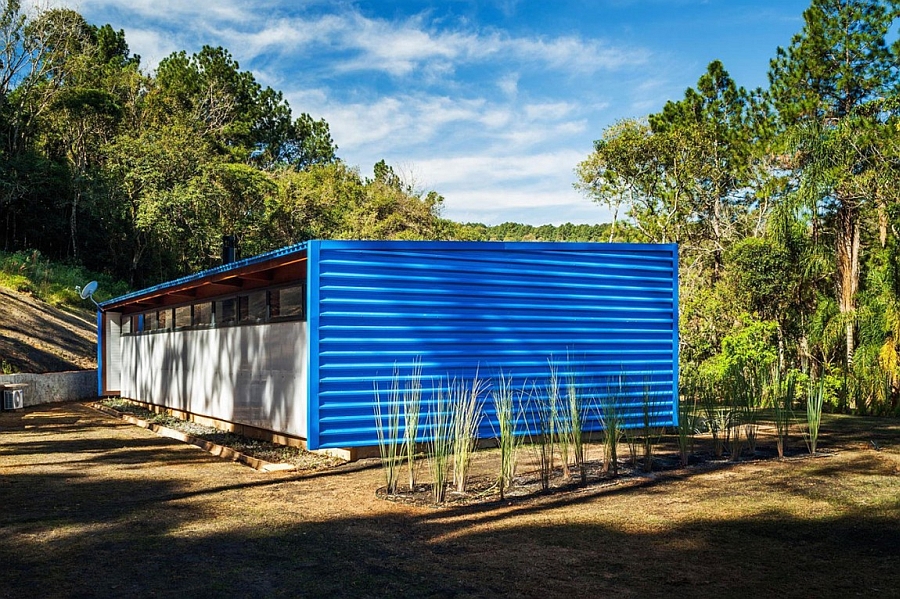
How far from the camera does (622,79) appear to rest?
2583 centimetres

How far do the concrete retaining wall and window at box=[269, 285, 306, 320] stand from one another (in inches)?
325

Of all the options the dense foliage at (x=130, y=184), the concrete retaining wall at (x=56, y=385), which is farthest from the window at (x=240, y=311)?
the dense foliage at (x=130, y=184)

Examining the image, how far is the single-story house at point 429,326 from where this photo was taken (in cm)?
783

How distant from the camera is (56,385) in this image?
16953 mm

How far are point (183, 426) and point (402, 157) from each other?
83.1 ft

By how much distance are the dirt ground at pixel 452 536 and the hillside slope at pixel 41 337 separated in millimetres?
12536

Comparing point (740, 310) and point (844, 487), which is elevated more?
point (740, 310)

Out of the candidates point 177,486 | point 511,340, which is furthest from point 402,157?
point 177,486

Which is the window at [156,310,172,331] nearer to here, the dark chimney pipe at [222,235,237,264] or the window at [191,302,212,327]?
the dark chimney pipe at [222,235,237,264]

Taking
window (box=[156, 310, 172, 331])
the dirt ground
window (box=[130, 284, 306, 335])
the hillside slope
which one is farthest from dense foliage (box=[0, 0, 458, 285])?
the dirt ground

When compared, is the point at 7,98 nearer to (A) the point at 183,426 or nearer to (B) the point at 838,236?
(A) the point at 183,426

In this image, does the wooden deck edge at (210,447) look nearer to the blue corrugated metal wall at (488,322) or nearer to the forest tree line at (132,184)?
the blue corrugated metal wall at (488,322)

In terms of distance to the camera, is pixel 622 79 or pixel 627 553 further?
pixel 622 79

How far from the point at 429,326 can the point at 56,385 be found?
39.7 ft
